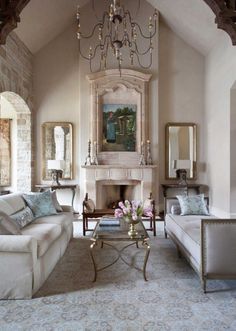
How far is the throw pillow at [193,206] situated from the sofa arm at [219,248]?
1.86 metres

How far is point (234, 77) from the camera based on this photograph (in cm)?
590

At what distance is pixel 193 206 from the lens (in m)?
4.80

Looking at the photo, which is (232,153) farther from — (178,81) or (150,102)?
(178,81)

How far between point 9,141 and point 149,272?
585 centimetres

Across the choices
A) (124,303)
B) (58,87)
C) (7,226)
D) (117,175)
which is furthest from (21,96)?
(124,303)

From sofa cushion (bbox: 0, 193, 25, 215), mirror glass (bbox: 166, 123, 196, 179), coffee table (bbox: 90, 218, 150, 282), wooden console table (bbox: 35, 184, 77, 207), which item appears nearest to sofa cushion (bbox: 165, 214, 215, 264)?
coffee table (bbox: 90, 218, 150, 282)

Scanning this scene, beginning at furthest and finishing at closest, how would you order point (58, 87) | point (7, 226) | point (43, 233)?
point (58, 87), point (43, 233), point (7, 226)

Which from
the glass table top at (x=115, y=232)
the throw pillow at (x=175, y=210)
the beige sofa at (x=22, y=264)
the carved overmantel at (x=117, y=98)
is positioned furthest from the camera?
the carved overmantel at (x=117, y=98)

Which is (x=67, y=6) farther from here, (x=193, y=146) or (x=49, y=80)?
(x=193, y=146)

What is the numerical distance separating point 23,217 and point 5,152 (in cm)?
432

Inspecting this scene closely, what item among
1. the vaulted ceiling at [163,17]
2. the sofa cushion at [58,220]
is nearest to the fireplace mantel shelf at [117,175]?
the sofa cushion at [58,220]

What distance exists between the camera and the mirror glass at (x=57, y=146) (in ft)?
25.2

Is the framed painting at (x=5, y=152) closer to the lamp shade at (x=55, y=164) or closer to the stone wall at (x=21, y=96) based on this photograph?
the stone wall at (x=21, y=96)

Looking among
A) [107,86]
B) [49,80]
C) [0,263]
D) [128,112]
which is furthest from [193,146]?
[0,263]
